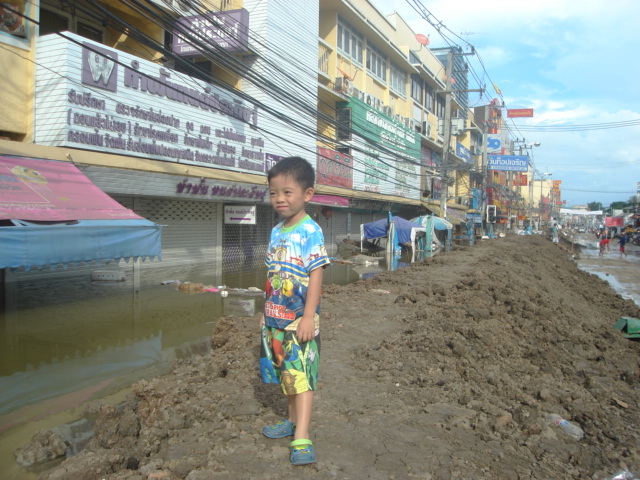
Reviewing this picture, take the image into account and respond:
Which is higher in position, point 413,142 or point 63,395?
point 413,142

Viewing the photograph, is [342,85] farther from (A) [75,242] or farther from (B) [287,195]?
(B) [287,195]

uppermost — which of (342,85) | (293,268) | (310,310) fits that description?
(342,85)

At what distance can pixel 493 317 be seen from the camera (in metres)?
7.15

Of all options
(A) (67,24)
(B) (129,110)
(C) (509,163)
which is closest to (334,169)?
(B) (129,110)

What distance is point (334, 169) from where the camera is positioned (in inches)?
802

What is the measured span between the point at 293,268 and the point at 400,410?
1.58m

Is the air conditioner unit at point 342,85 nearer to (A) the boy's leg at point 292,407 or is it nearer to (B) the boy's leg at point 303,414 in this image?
(A) the boy's leg at point 292,407

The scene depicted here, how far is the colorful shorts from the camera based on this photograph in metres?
2.69

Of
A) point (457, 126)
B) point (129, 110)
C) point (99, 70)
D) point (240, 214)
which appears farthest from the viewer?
point (457, 126)

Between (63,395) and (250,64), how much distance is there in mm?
12107

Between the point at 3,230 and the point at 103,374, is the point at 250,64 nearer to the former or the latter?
the point at 3,230

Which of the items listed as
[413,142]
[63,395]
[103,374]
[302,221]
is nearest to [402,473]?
[302,221]

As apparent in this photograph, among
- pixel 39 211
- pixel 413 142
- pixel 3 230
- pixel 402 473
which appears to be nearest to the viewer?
pixel 402 473

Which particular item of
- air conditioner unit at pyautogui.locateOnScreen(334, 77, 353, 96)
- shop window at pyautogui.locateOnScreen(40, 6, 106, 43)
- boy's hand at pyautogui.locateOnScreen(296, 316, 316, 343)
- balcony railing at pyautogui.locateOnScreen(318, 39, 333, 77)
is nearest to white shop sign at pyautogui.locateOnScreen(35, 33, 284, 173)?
shop window at pyautogui.locateOnScreen(40, 6, 106, 43)
